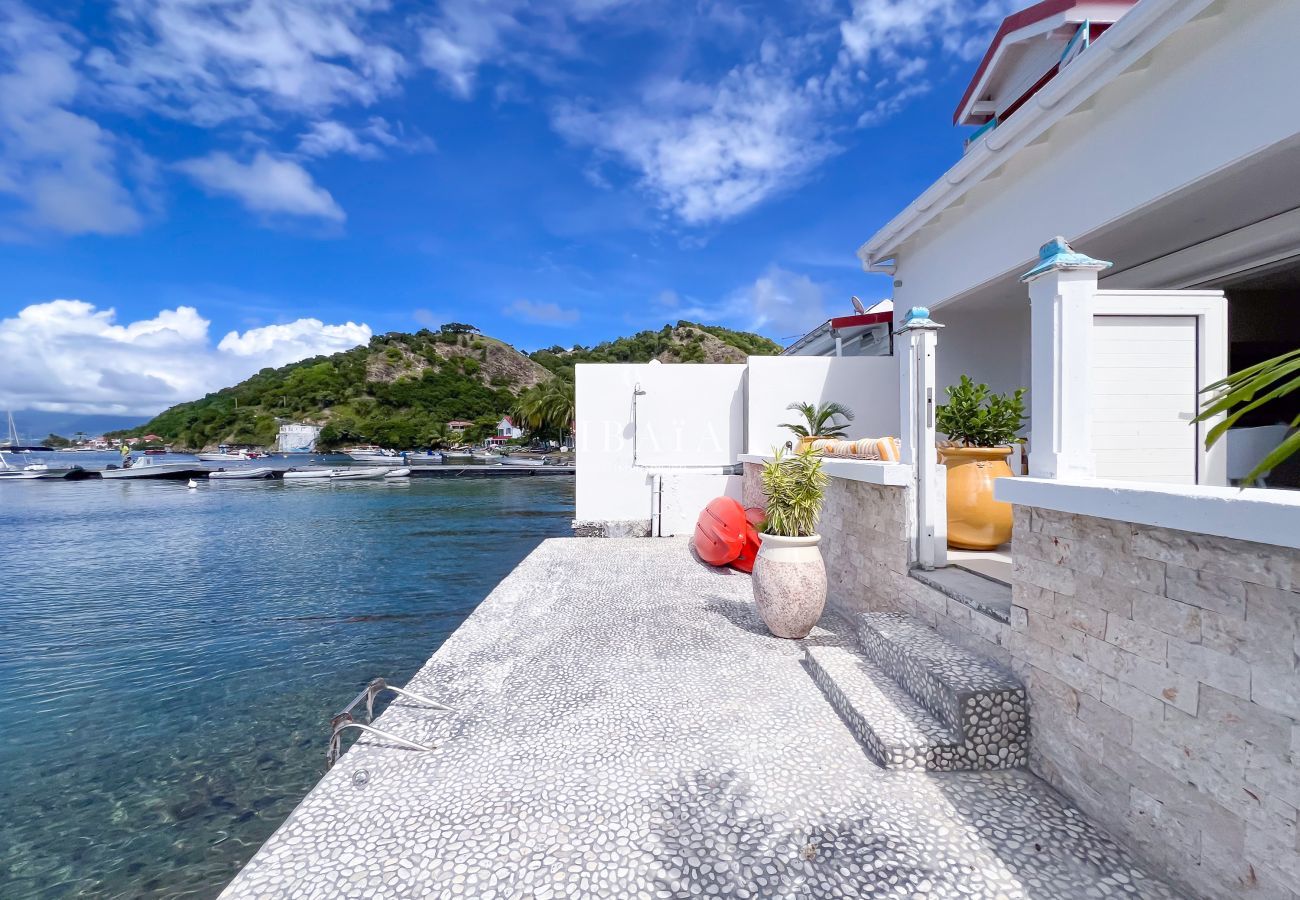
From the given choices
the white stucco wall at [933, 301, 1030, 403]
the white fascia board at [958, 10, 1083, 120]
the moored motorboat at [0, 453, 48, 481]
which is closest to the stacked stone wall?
the white stucco wall at [933, 301, 1030, 403]

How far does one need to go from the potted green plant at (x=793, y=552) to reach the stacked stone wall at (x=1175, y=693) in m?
1.85

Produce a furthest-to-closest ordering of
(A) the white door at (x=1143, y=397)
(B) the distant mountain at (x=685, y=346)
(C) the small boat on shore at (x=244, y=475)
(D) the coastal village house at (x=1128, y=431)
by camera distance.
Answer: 1. (B) the distant mountain at (x=685, y=346)
2. (C) the small boat on shore at (x=244, y=475)
3. (A) the white door at (x=1143, y=397)
4. (D) the coastal village house at (x=1128, y=431)

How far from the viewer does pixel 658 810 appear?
255cm

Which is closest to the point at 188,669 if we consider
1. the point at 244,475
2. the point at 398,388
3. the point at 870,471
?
the point at 870,471

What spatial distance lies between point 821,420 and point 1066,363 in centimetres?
637

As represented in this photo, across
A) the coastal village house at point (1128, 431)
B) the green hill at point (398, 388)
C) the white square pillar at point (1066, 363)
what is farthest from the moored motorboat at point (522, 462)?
the white square pillar at point (1066, 363)

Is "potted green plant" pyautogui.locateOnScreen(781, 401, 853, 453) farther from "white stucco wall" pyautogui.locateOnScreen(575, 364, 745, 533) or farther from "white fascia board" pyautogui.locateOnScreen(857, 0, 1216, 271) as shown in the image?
"white fascia board" pyautogui.locateOnScreen(857, 0, 1216, 271)

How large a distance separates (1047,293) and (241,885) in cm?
443

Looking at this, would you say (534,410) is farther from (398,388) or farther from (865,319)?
(865,319)

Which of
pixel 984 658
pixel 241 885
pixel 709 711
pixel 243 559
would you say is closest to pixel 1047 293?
pixel 984 658

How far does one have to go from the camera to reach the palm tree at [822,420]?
9047 millimetres

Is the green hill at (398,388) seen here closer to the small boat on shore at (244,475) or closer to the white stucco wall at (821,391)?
the small boat on shore at (244,475)

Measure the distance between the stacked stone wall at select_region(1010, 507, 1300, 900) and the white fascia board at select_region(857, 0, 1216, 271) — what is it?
12.4 ft

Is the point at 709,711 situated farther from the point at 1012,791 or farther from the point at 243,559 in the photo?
the point at 243,559
